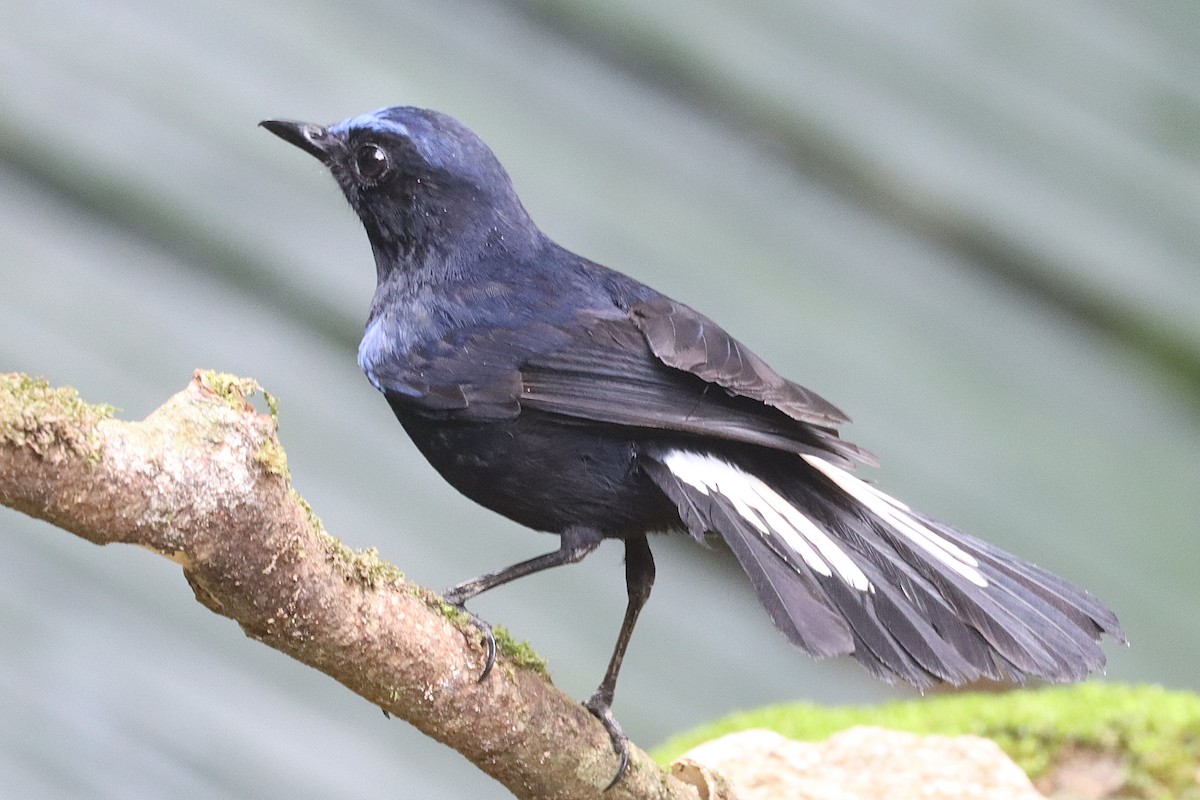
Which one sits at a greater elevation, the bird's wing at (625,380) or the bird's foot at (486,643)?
the bird's wing at (625,380)

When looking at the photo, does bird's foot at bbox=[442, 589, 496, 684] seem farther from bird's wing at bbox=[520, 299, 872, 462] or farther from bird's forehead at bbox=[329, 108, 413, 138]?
bird's forehead at bbox=[329, 108, 413, 138]

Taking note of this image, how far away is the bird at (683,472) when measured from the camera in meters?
2.28

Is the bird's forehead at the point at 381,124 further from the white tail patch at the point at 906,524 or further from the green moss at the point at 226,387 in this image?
the green moss at the point at 226,387

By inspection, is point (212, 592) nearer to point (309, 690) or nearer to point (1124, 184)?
point (309, 690)

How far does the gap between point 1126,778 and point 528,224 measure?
2.01m

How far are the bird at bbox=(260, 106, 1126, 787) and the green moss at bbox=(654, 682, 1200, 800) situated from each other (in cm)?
84

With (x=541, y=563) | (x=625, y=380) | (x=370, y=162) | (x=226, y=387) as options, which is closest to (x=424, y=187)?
(x=370, y=162)

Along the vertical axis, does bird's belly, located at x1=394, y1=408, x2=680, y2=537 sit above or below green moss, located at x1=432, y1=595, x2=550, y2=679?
above

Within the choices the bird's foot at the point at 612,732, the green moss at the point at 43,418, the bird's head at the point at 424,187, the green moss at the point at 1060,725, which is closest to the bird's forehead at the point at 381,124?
the bird's head at the point at 424,187

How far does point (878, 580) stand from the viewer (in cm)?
234

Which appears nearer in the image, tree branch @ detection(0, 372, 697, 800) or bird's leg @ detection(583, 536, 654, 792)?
tree branch @ detection(0, 372, 697, 800)

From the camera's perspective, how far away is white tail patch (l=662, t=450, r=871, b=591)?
7.64 feet

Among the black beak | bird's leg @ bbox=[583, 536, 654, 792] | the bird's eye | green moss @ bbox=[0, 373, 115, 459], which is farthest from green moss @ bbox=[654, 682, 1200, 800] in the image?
green moss @ bbox=[0, 373, 115, 459]

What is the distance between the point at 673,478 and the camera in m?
2.46
